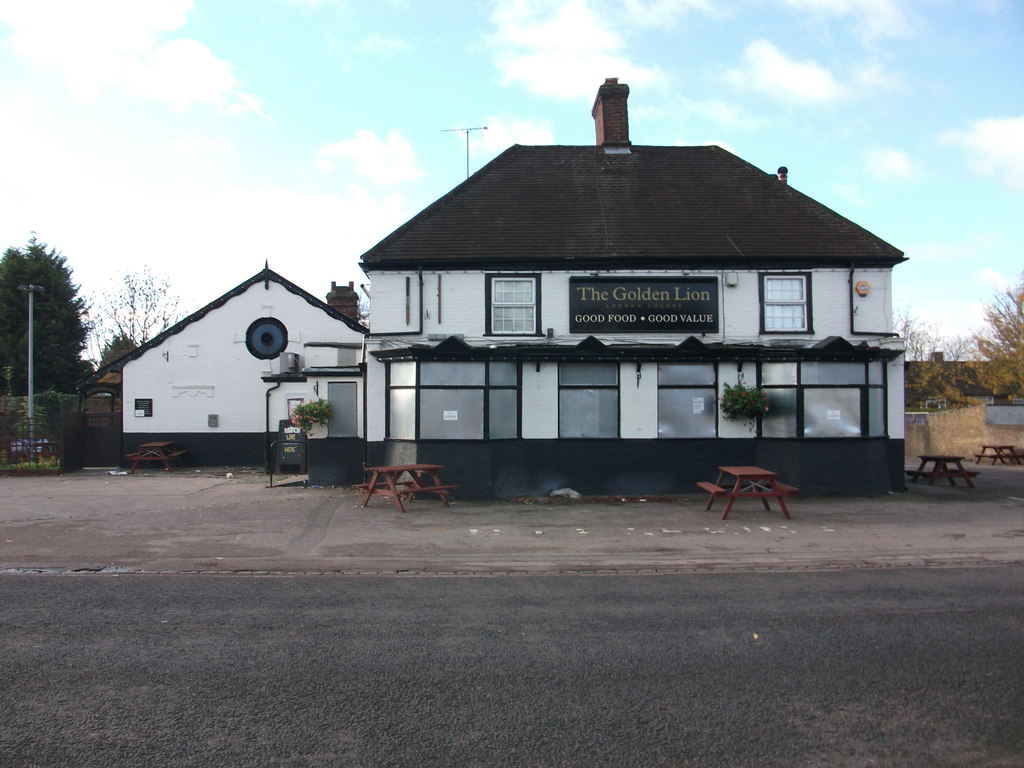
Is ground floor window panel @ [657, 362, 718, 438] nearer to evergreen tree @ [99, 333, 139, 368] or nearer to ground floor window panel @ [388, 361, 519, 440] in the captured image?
ground floor window panel @ [388, 361, 519, 440]

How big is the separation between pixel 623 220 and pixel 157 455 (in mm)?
15375

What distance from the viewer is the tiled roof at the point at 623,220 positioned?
15.8 meters

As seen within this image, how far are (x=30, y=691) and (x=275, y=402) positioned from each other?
59.7 ft

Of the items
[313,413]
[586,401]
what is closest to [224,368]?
[313,413]

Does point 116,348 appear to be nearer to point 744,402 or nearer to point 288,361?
point 288,361

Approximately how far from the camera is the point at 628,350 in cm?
1512

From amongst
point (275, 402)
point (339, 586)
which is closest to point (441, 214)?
point (275, 402)

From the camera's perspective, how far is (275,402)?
22281mm

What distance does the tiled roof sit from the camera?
1580 cm

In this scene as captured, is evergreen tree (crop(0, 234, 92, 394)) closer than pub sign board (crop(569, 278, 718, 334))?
No

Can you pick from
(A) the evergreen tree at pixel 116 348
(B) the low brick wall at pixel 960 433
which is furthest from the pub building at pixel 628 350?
(A) the evergreen tree at pixel 116 348

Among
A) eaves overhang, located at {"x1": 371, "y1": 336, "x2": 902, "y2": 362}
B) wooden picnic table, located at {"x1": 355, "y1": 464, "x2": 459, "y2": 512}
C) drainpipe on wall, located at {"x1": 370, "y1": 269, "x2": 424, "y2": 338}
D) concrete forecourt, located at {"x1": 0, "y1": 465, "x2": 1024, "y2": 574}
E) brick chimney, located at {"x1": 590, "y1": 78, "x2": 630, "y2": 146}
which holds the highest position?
brick chimney, located at {"x1": 590, "y1": 78, "x2": 630, "y2": 146}

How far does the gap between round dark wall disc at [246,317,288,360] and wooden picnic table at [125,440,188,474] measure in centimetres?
386

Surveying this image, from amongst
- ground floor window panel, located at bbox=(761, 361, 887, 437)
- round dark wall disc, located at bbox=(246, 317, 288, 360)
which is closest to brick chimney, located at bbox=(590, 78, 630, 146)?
ground floor window panel, located at bbox=(761, 361, 887, 437)
